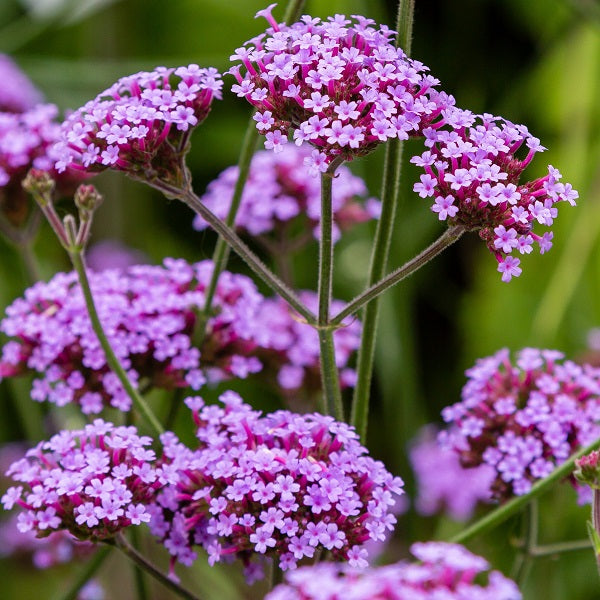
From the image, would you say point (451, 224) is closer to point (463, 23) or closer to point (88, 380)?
point (88, 380)

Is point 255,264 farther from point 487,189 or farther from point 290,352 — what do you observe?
point 290,352

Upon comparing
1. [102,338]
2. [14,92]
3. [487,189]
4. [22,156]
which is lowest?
[102,338]

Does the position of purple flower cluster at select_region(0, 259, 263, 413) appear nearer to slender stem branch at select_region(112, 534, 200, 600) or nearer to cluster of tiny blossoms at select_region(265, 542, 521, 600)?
slender stem branch at select_region(112, 534, 200, 600)

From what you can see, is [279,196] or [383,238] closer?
[383,238]

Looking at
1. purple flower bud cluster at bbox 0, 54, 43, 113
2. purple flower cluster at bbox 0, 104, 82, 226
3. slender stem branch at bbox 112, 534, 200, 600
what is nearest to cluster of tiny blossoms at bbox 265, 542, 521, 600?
slender stem branch at bbox 112, 534, 200, 600

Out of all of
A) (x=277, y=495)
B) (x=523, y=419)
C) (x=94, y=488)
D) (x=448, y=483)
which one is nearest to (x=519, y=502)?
(x=523, y=419)

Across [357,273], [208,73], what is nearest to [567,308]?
[357,273]
